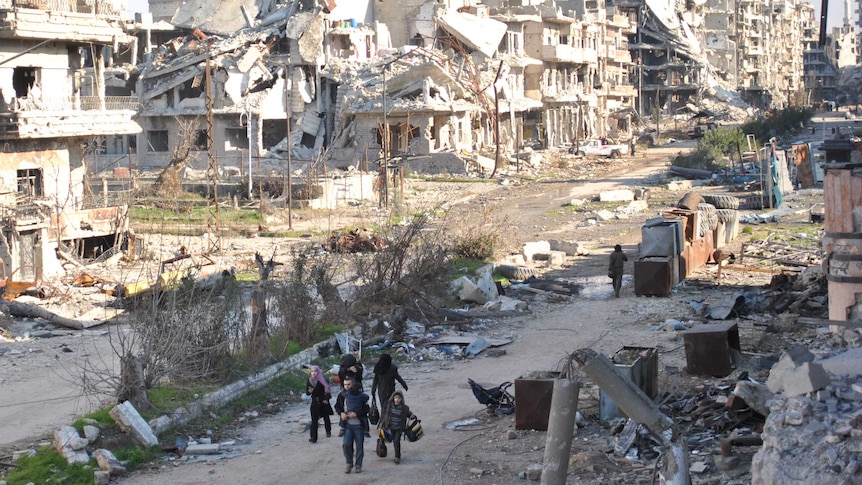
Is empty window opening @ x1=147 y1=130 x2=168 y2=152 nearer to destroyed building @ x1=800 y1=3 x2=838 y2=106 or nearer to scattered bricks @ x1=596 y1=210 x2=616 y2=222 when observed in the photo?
scattered bricks @ x1=596 y1=210 x2=616 y2=222

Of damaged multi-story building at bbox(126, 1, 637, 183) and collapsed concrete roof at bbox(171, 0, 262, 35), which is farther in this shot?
collapsed concrete roof at bbox(171, 0, 262, 35)

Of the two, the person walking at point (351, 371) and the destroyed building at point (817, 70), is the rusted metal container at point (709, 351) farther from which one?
the destroyed building at point (817, 70)

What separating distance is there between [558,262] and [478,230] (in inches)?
83.4

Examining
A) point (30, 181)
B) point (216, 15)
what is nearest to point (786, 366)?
point (30, 181)

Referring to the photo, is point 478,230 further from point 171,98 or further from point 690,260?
point 171,98

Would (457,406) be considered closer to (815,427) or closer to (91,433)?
(91,433)

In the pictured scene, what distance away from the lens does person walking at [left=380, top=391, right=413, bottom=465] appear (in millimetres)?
11188

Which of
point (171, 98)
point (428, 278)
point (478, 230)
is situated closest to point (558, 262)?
point (478, 230)

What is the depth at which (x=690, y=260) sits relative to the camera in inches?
929

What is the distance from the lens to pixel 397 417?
11.2 meters

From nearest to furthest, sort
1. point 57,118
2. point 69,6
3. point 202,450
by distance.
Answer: point 202,450
point 57,118
point 69,6

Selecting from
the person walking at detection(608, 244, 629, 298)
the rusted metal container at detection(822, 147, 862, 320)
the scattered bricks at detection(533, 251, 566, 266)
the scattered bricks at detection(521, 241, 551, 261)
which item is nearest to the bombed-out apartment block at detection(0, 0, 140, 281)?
the scattered bricks at detection(521, 241, 551, 261)

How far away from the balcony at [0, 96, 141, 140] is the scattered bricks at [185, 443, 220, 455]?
19567 mm

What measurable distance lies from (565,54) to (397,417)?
59996 mm
